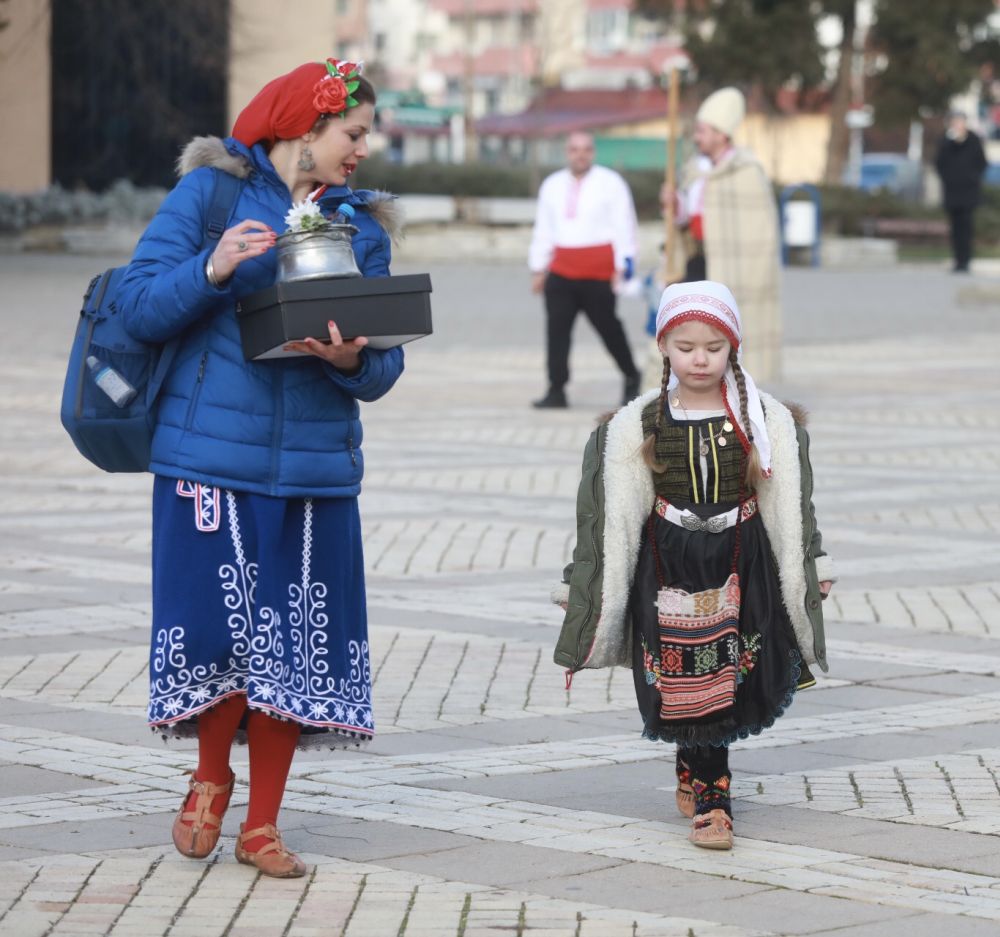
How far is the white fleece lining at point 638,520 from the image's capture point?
4.93 metres

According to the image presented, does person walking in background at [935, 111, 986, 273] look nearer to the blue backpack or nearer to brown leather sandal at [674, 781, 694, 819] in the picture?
brown leather sandal at [674, 781, 694, 819]

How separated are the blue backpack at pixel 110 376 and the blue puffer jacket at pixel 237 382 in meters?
0.03

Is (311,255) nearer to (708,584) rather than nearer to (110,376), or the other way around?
(110,376)

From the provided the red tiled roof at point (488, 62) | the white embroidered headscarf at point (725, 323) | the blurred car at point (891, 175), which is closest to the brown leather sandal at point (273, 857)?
the white embroidered headscarf at point (725, 323)

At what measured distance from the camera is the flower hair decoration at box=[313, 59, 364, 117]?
4570mm

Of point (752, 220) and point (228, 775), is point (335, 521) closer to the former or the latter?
point (228, 775)

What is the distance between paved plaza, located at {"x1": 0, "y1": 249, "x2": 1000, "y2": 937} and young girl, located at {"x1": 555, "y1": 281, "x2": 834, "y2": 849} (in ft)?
1.12

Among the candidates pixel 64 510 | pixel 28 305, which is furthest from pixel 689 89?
pixel 64 510

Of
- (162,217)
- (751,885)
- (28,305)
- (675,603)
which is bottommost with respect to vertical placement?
(28,305)

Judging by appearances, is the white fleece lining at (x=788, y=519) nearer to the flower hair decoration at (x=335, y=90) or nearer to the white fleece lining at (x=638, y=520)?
the white fleece lining at (x=638, y=520)

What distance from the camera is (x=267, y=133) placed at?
184 inches

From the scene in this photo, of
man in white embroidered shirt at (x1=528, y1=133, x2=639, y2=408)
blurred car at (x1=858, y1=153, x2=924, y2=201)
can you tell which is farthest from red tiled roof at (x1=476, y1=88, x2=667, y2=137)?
man in white embroidered shirt at (x1=528, y1=133, x2=639, y2=408)

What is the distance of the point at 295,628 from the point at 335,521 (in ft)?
0.83

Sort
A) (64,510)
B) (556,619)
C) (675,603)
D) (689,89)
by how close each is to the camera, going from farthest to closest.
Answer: (689,89), (64,510), (556,619), (675,603)
